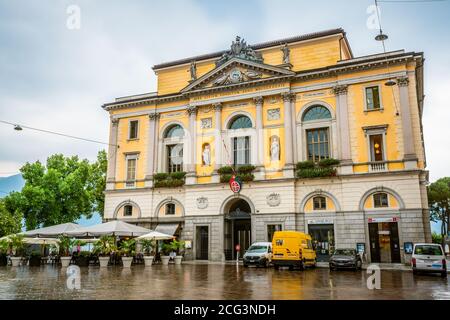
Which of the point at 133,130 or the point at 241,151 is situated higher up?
the point at 133,130

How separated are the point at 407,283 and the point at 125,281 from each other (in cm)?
1194

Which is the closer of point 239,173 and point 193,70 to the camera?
point 239,173

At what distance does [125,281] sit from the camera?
1692 cm

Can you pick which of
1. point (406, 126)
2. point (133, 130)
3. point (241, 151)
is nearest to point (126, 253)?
point (241, 151)

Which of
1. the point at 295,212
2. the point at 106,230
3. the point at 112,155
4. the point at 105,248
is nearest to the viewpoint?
the point at 105,248

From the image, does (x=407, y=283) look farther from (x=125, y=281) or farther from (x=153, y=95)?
(x=153, y=95)

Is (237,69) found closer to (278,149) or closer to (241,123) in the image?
(241,123)

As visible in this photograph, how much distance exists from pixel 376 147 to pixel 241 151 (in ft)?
35.7

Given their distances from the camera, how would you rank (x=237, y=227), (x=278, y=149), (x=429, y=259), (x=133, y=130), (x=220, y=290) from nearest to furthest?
(x=220, y=290)
(x=429, y=259)
(x=278, y=149)
(x=237, y=227)
(x=133, y=130)

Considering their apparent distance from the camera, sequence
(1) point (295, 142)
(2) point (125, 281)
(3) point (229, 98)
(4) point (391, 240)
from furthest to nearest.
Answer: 1. (3) point (229, 98)
2. (1) point (295, 142)
3. (4) point (391, 240)
4. (2) point (125, 281)

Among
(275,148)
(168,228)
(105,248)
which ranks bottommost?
(105,248)

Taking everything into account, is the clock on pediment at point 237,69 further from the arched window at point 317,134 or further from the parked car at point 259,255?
the parked car at point 259,255

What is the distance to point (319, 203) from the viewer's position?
3064 centimetres
